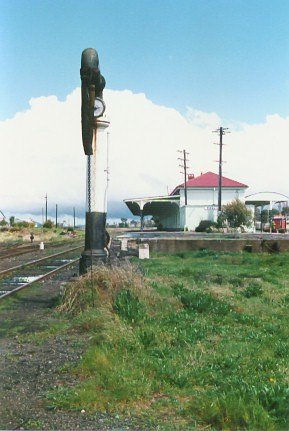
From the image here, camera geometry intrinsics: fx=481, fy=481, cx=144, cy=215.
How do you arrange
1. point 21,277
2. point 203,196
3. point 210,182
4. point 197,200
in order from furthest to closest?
point 210,182 < point 203,196 < point 197,200 < point 21,277

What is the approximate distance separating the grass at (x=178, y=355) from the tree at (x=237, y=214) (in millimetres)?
40295

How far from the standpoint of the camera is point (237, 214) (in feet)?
163

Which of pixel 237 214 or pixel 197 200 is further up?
pixel 197 200

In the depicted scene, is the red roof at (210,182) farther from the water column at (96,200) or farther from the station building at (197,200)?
the water column at (96,200)

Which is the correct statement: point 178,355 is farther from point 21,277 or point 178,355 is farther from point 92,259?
point 21,277

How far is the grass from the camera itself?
373 cm

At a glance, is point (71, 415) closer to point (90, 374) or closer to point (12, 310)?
point (90, 374)

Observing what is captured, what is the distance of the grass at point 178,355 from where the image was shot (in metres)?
3.73

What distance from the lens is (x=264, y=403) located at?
376 cm

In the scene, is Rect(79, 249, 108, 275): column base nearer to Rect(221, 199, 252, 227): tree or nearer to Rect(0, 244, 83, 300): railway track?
Rect(0, 244, 83, 300): railway track

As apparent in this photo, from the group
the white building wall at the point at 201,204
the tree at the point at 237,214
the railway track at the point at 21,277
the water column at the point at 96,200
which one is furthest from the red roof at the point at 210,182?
the water column at the point at 96,200

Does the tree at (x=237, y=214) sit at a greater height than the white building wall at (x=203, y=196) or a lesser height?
lesser

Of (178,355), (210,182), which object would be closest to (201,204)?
(210,182)

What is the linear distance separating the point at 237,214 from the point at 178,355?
45399 millimetres
